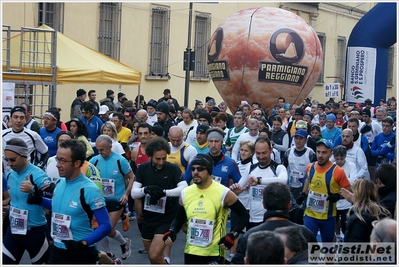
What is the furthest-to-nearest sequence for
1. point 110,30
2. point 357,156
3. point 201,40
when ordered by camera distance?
1. point 201,40
2. point 110,30
3. point 357,156

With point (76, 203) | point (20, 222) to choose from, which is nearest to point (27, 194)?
point (20, 222)

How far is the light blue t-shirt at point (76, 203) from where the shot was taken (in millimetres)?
5598

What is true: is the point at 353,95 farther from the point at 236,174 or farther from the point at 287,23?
the point at 236,174

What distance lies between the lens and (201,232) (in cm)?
622

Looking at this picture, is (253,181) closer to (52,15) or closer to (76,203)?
(76,203)

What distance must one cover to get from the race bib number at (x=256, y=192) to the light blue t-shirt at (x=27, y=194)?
8.37ft

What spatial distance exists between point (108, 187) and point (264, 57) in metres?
13.6

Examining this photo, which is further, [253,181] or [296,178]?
[296,178]

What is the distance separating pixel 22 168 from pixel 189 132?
552 cm

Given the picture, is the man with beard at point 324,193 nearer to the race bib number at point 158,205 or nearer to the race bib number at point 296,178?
the race bib number at point 296,178

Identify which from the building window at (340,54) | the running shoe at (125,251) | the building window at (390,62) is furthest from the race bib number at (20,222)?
the building window at (390,62)

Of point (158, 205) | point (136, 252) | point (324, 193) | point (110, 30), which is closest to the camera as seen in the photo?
→ point (158, 205)

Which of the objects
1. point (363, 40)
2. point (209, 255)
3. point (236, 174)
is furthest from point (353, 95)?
point (209, 255)

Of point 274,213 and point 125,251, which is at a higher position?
point 274,213
